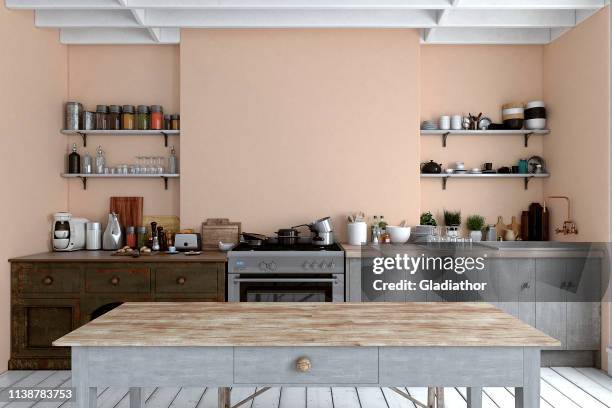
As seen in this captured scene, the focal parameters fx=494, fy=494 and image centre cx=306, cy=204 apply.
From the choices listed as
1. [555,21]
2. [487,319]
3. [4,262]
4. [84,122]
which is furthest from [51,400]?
[555,21]

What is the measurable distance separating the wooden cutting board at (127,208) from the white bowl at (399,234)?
266 centimetres

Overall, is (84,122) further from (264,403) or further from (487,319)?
(487,319)

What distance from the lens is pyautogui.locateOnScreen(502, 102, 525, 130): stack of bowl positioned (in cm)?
518

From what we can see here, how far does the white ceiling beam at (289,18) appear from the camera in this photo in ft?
15.5

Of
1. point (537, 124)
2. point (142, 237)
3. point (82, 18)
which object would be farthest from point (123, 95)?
point (537, 124)

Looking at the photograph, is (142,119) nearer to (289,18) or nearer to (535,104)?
(289,18)

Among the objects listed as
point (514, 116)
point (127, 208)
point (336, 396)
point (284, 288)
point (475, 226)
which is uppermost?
point (514, 116)

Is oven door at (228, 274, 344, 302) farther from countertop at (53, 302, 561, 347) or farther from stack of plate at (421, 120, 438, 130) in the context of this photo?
stack of plate at (421, 120, 438, 130)

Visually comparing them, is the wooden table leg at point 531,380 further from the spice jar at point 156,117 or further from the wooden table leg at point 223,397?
Result: the spice jar at point 156,117

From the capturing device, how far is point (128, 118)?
5.14 m

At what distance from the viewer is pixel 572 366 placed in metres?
4.45

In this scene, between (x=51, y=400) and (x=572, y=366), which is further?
(x=572, y=366)

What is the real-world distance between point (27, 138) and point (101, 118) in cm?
78

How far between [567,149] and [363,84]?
2.11m
